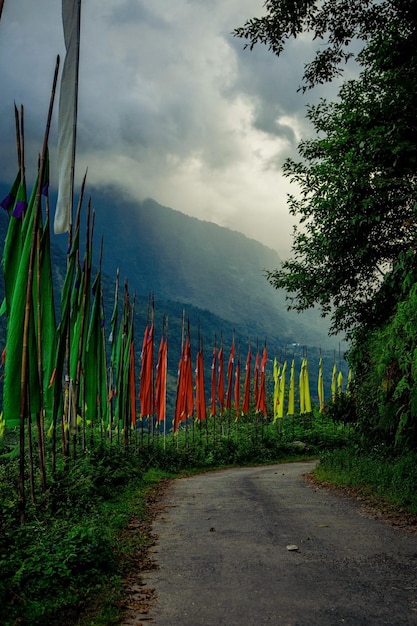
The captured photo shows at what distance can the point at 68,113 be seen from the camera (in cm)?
822

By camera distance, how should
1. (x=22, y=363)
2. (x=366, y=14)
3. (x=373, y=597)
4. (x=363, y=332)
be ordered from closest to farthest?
(x=373, y=597)
(x=22, y=363)
(x=366, y=14)
(x=363, y=332)

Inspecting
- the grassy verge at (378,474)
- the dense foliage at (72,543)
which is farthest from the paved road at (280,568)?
the grassy verge at (378,474)

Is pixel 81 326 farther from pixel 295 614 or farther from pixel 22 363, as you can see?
pixel 295 614

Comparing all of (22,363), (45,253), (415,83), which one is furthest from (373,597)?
(415,83)

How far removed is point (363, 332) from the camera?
1331 cm

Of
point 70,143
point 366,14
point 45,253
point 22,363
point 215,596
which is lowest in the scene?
point 215,596

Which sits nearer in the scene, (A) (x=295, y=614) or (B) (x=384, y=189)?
(A) (x=295, y=614)

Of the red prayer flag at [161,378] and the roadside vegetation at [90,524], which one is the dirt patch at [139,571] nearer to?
the roadside vegetation at [90,524]

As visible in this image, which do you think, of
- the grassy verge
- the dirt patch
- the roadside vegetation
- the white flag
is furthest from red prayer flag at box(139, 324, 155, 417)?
the white flag

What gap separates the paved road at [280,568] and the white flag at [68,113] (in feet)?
16.1

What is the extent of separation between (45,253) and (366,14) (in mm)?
6703

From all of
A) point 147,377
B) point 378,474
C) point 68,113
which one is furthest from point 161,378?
point 68,113

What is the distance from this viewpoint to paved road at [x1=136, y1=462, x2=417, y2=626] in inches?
184

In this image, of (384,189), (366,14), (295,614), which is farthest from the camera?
(384,189)
